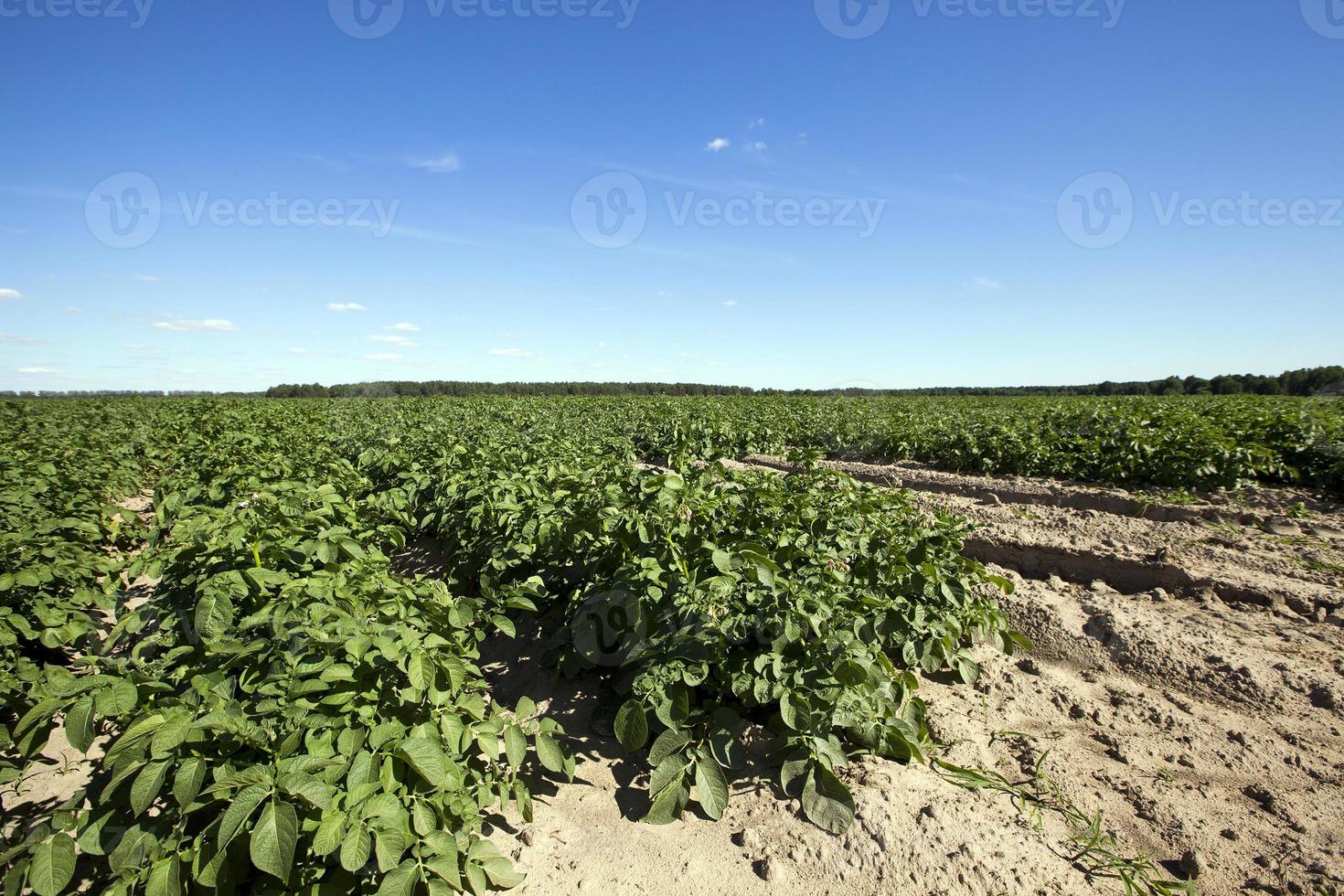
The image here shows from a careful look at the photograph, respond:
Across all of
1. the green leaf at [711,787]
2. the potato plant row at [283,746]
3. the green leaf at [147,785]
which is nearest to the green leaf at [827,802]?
the green leaf at [711,787]

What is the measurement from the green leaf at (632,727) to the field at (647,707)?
1cm

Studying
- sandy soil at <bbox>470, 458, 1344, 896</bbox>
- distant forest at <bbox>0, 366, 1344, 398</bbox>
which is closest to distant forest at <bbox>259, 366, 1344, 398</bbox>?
distant forest at <bbox>0, 366, 1344, 398</bbox>

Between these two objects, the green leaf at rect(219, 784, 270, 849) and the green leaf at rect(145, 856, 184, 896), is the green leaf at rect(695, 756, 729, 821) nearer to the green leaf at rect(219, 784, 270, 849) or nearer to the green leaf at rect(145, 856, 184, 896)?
the green leaf at rect(219, 784, 270, 849)

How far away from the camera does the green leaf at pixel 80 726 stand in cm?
164

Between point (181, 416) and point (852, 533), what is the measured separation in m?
18.6

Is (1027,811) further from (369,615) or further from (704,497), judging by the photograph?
(369,615)

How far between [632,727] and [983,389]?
71.2m

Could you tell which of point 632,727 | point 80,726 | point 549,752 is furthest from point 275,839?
point 632,727

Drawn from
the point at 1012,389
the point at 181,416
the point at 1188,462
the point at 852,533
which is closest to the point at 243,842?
the point at 852,533

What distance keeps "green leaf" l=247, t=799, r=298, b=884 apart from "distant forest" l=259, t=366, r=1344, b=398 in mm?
32727

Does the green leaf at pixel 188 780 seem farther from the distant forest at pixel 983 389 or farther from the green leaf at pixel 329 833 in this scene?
the distant forest at pixel 983 389

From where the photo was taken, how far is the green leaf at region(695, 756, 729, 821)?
7.87 feet

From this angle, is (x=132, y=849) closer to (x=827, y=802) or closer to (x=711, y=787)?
(x=711, y=787)

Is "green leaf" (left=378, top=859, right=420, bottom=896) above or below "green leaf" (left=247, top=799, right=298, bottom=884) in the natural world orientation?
below
